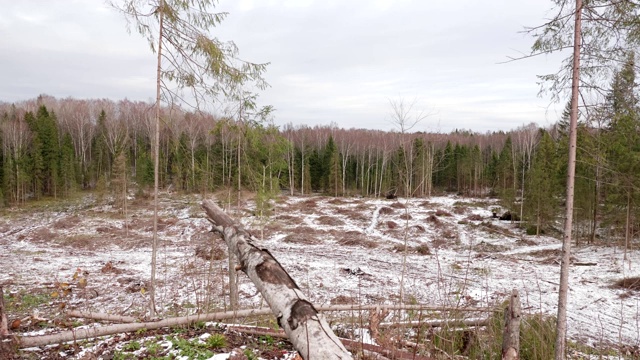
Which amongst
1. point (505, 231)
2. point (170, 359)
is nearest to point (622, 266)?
point (505, 231)

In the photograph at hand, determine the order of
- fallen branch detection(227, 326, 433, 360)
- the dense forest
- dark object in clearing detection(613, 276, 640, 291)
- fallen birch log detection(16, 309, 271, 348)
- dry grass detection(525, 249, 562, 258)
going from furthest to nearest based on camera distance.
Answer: dry grass detection(525, 249, 562, 258), dark object in clearing detection(613, 276, 640, 291), the dense forest, fallen birch log detection(16, 309, 271, 348), fallen branch detection(227, 326, 433, 360)

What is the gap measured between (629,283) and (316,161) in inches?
1676

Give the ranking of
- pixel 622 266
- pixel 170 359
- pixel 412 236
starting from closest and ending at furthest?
pixel 170 359, pixel 622 266, pixel 412 236

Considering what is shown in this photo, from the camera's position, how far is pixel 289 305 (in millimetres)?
2820

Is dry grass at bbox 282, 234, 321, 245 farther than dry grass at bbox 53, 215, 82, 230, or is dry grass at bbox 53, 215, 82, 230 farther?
dry grass at bbox 53, 215, 82, 230

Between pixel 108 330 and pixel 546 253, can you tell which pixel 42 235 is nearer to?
pixel 108 330

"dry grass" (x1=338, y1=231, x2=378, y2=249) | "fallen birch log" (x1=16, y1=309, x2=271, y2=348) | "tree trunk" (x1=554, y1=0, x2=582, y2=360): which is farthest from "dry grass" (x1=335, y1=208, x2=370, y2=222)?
"fallen birch log" (x1=16, y1=309, x2=271, y2=348)

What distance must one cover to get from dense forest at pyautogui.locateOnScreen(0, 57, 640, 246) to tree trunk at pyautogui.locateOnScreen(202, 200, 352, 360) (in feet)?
15.2

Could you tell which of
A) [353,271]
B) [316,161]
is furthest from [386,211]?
[316,161]

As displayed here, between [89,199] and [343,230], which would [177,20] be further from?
[89,199]

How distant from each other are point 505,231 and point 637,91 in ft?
78.6

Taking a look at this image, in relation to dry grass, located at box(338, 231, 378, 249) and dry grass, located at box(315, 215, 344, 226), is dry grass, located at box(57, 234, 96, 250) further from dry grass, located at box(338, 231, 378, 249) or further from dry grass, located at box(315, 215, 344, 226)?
dry grass, located at box(315, 215, 344, 226)

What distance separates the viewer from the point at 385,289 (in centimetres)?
1313

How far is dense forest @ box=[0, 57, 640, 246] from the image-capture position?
7.48m
